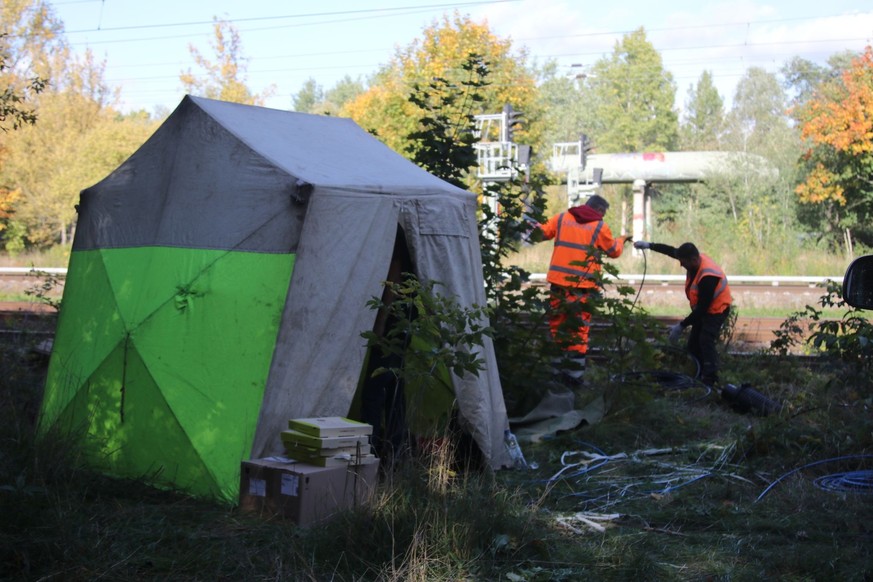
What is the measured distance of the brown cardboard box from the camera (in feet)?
16.8

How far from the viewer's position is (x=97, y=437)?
20.0ft

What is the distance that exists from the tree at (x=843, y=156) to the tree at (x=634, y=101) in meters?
33.5

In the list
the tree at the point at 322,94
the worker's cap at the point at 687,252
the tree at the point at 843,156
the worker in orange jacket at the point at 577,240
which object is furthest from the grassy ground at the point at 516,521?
the tree at the point at 322,94

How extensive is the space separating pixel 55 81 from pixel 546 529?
1467 inches

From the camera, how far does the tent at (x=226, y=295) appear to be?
228 inches

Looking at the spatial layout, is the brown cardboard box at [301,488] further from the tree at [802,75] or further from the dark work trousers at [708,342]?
the tree at [802,75]

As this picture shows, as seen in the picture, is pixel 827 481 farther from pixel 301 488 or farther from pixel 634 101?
pixel 634 101

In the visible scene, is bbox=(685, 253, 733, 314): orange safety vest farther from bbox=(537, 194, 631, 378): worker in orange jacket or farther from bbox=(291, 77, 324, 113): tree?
bbox=(291, 77, 324, 113): tree

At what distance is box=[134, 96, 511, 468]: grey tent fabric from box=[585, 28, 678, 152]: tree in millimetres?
59673

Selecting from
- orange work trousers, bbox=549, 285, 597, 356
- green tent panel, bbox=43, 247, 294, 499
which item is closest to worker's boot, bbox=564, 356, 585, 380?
orange work trousers, bbox=549, 285, 597, 356

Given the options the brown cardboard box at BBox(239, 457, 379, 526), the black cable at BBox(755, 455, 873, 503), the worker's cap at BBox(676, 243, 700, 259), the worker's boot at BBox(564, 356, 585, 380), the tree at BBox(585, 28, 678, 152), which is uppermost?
the tree at BBox(585, 28, 678, 152)

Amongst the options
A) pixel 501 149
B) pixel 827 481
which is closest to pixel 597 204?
pixel 827 481

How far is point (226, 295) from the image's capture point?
19.6 ft

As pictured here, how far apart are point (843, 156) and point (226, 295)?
90.8 feet
